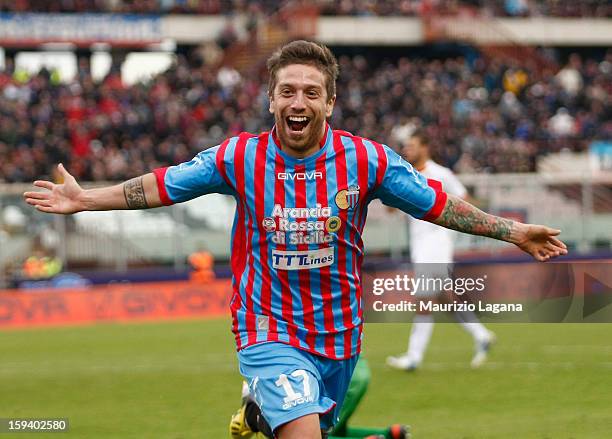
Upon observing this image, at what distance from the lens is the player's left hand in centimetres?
597

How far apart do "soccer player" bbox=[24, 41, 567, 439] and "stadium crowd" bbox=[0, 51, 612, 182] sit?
62.4 ft

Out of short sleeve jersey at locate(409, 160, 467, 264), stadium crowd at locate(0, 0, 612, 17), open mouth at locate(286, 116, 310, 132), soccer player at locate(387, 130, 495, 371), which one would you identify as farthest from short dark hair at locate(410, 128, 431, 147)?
stadium crowd at locate(0, 0, 612, 17)

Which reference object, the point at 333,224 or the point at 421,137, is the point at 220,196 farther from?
the point at 333,224

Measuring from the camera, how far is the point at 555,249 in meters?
6.00

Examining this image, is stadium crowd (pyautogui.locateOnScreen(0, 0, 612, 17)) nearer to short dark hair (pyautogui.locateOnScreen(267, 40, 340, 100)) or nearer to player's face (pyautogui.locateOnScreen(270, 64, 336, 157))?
short dark hair (pyautogui.locateOnScreen(267, 40, 340, 100))

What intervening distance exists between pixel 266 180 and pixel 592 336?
964 centimetres

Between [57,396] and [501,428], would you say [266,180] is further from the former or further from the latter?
[57,396]

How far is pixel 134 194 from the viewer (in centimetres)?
580

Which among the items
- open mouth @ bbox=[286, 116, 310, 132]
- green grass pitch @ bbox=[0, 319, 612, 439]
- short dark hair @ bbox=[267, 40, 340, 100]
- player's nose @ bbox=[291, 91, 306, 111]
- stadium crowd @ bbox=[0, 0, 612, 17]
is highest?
stadium crowd @ bbox=[0, 0, 612, 17]

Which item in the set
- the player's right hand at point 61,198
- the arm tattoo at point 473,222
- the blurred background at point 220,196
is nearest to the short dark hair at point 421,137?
the blurred background at point 220,196

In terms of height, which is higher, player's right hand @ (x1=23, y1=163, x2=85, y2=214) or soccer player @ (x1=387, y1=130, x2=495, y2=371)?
player's right hand @ (x1=23, y1=163, x2=85, y2=214)

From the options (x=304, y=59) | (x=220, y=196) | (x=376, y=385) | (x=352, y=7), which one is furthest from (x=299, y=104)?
(x=352, y=7)

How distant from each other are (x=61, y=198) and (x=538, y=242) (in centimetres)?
249

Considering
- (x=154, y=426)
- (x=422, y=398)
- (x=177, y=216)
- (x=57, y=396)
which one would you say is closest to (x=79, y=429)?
(x=154, y=426)
